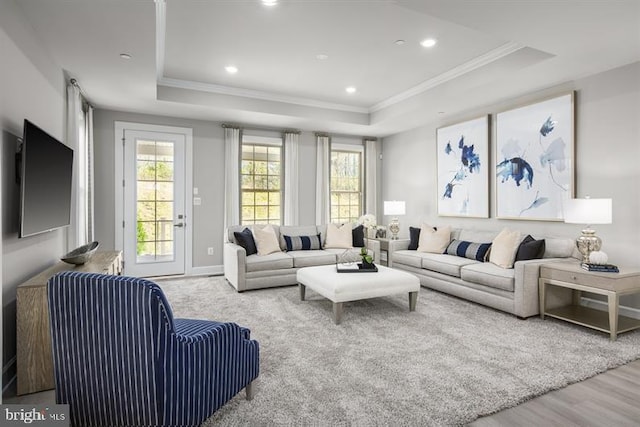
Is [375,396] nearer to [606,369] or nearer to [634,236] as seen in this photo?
[606,369]

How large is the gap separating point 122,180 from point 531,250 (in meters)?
5.59

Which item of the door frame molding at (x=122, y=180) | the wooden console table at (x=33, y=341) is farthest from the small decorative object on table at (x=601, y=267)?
the door frame molding at (x=122, y=180)

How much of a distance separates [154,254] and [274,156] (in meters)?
2.61

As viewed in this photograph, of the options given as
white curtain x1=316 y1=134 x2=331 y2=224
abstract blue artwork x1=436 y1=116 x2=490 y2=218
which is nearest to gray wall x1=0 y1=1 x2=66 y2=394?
white curtain x1=316 y1=134 x2=331 y2=224

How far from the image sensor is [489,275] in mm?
3889

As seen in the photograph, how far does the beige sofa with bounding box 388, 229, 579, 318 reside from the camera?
3601mm

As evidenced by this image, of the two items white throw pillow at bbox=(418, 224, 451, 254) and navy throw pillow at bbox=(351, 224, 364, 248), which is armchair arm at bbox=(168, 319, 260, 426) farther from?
navy throw pillow at bbox=(351, 224, 364, 248)

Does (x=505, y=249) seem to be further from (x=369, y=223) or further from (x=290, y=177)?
(x=290, y=177)

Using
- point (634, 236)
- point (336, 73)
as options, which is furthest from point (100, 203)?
point (634, 236)

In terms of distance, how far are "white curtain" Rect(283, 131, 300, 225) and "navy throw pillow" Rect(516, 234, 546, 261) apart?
12.2 ft

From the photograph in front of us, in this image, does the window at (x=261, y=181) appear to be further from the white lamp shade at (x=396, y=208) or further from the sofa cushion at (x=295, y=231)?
the white lamp shade at (x=396, y=208)

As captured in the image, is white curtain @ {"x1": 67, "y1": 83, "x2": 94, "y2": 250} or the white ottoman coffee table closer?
the white ottoman coffee table

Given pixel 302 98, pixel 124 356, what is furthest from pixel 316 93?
pixel 124 356

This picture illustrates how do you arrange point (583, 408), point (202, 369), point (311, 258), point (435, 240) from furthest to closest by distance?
1. point (435, 240)
2. point (311, 258)
3. point (583, 408)
4. point (202, 369)
